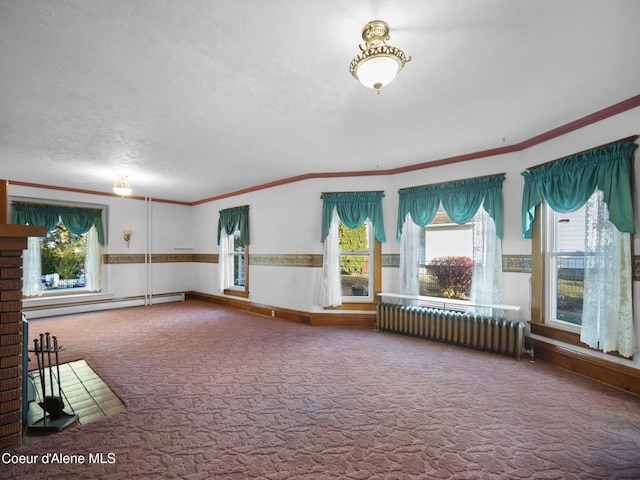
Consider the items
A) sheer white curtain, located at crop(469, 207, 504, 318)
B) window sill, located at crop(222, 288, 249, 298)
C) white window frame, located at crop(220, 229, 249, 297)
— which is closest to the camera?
sheer white curtain, located at crop(469, 207, 504, 318)

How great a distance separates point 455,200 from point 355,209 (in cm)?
157

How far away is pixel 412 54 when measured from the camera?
6.63ft

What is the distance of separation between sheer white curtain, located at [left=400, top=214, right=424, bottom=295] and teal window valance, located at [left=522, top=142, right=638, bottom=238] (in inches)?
57.3

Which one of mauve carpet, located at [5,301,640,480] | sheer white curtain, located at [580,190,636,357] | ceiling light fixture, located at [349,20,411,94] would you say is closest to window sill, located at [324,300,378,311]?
mauve carpet, located at [5,301,640,480]

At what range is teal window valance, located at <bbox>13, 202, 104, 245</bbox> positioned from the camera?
554cm

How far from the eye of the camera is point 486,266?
13.0 feet

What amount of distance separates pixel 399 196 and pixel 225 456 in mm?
4128

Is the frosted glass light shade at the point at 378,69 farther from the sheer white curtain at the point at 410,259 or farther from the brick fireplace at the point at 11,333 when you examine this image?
the sheer white curtain at the point at 410,259

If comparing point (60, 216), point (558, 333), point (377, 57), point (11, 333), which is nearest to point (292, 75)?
point (377, 57)

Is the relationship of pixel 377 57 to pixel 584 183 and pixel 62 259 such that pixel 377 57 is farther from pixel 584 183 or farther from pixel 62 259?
pixel 62 259

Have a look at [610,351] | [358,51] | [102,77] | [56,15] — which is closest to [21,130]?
[102,77]

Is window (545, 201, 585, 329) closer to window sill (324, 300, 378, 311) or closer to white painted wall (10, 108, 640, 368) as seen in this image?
white painted wall (10, 108, 640, 368)

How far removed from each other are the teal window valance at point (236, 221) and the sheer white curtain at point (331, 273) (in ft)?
6.91

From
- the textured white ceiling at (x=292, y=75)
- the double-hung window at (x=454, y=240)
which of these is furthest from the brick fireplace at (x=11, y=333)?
the double-hung window at (x=454, y=240)
